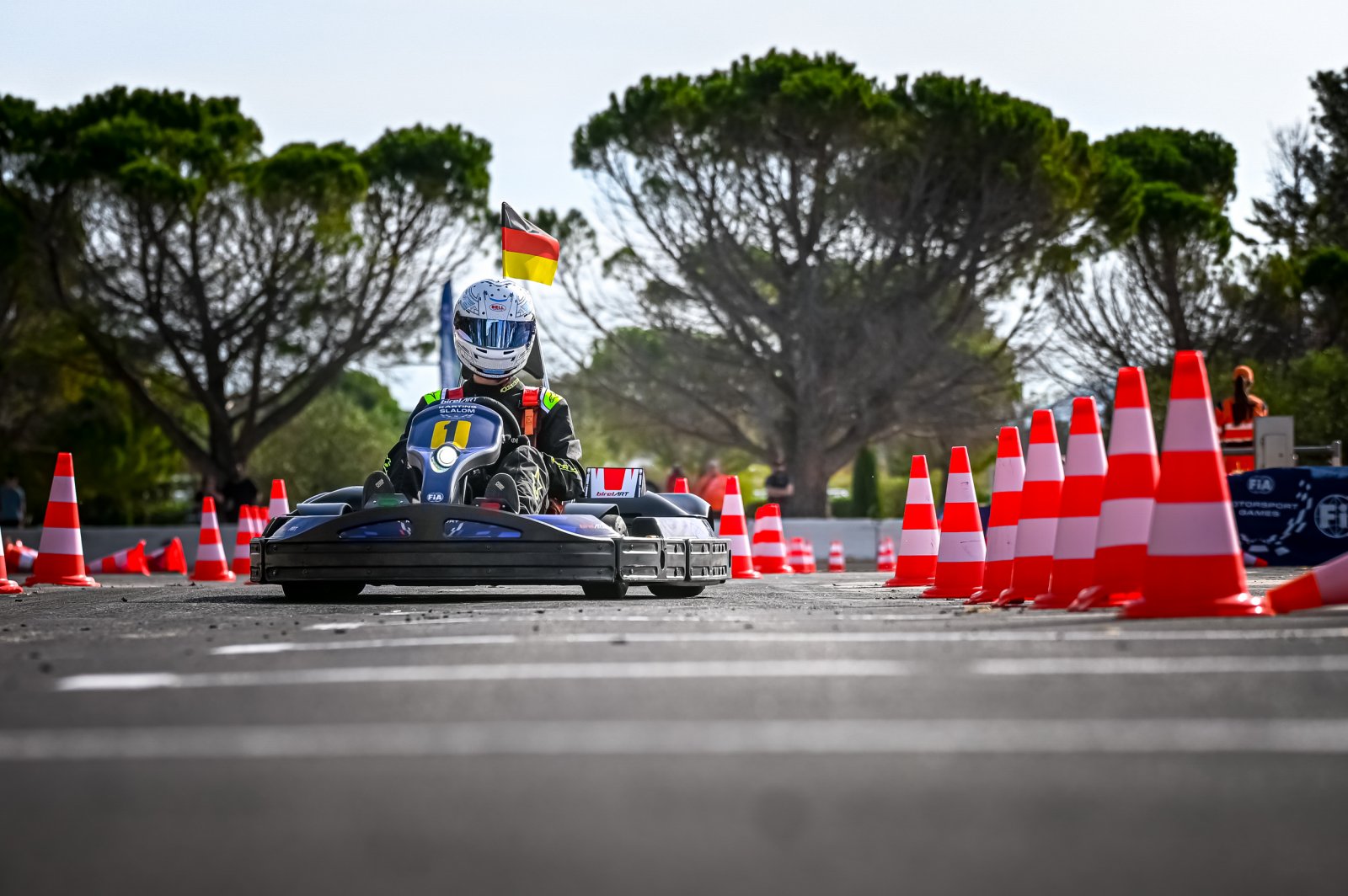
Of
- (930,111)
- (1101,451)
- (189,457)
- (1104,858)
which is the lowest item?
(1104,858)

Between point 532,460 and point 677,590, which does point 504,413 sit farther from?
point 677,590

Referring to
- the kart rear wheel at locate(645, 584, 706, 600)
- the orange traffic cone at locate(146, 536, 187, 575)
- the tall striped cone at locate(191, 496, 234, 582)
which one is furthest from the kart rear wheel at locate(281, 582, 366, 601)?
the orange traffic cone at locate(146, 536, 187, 575)

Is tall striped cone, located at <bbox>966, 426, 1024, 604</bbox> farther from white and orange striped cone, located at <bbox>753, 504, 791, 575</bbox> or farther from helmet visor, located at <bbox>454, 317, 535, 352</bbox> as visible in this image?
white and orange striped cone, located at <bbox>753, 504, 791, 575</bbox>

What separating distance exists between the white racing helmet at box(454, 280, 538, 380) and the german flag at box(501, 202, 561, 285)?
367 cm

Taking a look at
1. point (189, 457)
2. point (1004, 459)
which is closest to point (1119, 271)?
point (189, 457)

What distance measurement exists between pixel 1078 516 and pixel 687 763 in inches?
221

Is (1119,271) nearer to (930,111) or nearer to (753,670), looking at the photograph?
(930,111)

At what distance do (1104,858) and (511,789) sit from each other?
1.20m

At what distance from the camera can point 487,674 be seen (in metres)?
5.59

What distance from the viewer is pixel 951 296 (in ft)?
139

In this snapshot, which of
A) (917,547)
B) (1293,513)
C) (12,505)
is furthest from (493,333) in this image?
(12,505)

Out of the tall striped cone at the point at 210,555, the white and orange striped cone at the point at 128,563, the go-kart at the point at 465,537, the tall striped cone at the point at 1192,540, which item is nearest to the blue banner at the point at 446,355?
the tall striped cone at the point at 210,555

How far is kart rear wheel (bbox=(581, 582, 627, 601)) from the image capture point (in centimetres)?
1104

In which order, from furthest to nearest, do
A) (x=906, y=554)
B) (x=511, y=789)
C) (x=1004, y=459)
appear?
(x=906, y=554)
(x=1004, y=459)
(x=511, y=789)
